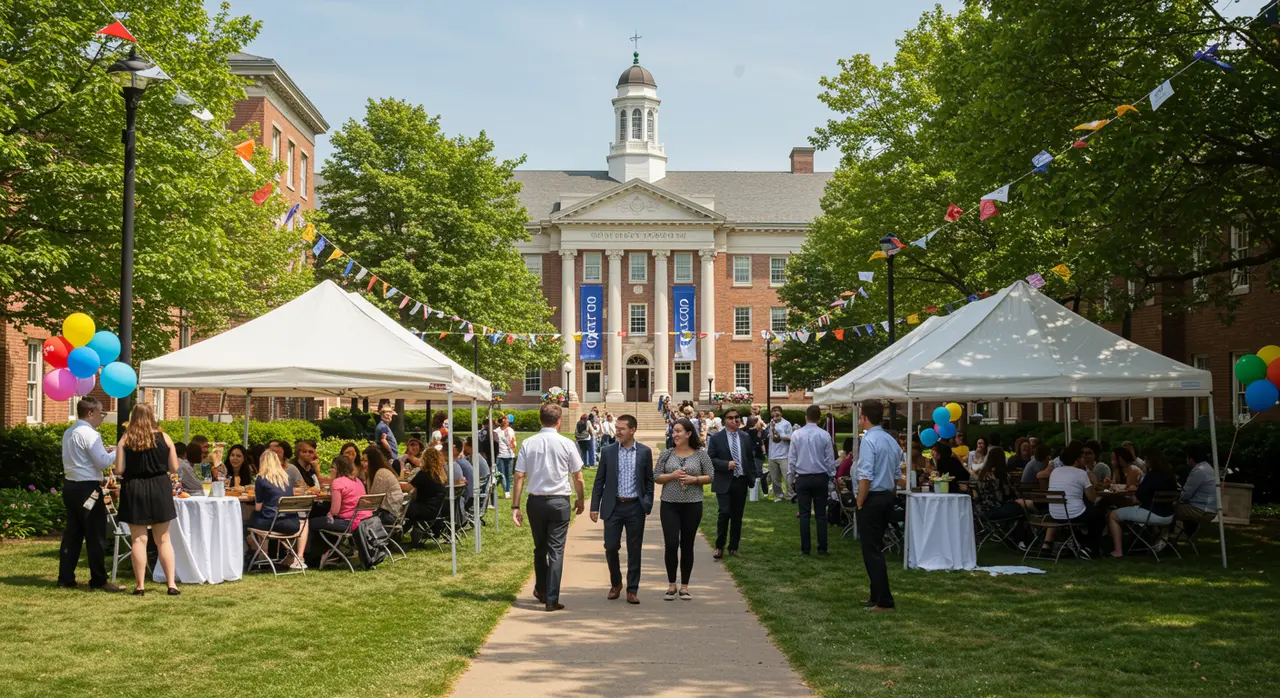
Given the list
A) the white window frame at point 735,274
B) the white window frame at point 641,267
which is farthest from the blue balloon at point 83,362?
the white window frame at point 735,274

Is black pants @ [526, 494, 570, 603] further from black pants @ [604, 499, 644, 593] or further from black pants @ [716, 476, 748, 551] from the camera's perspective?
black pants @ [716, 476, 748, 551]

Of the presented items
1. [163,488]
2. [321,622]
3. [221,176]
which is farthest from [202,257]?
[321,622]

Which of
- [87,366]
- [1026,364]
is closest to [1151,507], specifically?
[1026,364]

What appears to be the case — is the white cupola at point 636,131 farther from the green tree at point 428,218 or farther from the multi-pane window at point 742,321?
the green tree at point 428,218

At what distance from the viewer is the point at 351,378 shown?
1295cm

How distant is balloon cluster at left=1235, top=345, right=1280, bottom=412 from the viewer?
45.1 feet

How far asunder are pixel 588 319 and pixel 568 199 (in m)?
9.77

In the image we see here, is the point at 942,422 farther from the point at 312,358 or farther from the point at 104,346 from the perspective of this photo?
the point at 104,346

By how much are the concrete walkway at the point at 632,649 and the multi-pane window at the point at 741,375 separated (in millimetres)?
61758

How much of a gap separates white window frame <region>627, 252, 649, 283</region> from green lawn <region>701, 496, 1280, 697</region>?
197 ft

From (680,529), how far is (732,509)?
3.38 meters

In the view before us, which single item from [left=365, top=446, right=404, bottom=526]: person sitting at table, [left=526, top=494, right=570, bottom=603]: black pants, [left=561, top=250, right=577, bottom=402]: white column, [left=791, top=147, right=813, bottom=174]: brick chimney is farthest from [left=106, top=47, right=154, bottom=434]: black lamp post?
[left=791, top=147, right=813, bottom=174]: brick chimney

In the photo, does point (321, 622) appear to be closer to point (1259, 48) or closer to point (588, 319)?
point (1259, 48)

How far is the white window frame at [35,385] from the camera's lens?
91.5ft
